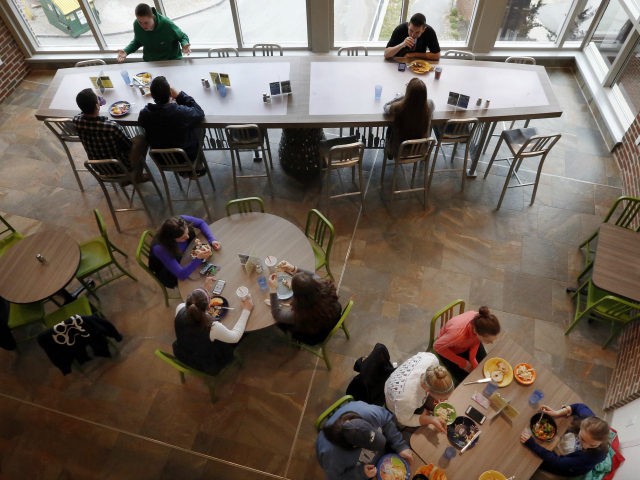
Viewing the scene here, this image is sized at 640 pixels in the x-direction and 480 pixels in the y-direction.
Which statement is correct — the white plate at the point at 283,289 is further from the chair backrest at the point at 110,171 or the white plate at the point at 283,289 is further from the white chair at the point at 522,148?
the white chair at the point at 522,148

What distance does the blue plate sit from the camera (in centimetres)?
271

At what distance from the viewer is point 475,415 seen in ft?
9.39

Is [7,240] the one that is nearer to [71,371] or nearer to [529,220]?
[71,371]

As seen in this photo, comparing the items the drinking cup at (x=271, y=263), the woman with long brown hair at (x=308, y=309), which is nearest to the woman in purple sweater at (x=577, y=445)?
the woman with long brown hair at (x=308, y=309)

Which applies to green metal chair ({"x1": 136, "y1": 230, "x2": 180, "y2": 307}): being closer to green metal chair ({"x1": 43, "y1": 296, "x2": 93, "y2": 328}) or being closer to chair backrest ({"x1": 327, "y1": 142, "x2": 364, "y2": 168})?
green metal chair ({"x1": 43, "y1": 296, "x2": 93, "y2": 328})

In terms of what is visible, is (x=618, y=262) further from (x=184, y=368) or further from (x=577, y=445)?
(x=184, y=368)

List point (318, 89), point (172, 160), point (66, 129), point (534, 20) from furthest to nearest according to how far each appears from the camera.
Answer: point (534, 20), point (318, 89), point (66, 129), point (172, 160)

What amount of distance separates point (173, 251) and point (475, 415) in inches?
101

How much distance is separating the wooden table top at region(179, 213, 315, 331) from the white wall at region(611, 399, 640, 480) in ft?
8.50

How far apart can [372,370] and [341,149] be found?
2.20 meters

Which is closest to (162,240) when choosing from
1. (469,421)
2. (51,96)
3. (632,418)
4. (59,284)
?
(59,284)

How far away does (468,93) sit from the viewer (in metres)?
4.94

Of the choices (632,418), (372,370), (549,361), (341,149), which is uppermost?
(341,149)

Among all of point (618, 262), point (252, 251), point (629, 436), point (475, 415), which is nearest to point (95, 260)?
point (252, 251)
